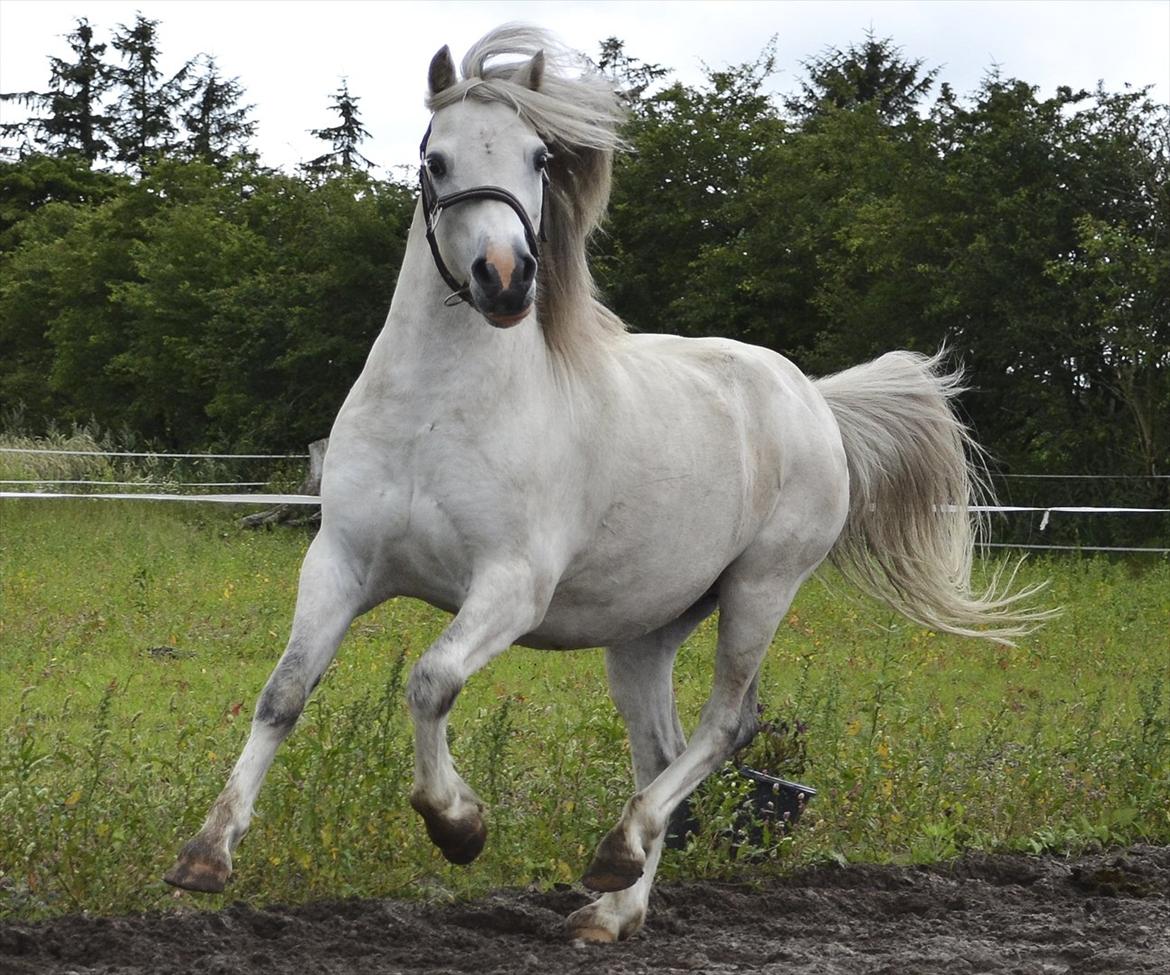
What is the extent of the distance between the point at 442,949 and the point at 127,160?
5204 centimetres

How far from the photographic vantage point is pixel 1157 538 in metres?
17.6

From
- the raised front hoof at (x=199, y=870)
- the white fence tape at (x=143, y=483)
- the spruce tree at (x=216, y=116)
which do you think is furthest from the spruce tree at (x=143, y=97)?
the raised front hoof at (x=199, y=870)

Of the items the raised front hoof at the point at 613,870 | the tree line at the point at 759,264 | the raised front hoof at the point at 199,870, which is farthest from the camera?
the tree line at the point at 759,264

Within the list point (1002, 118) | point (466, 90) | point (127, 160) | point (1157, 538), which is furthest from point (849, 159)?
point (127, 160)

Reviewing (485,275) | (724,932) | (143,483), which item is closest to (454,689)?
(485,275)

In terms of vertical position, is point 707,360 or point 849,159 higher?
point 849,159

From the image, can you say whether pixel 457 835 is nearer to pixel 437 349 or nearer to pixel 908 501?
pixel 437 349

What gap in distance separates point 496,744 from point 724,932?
111cm

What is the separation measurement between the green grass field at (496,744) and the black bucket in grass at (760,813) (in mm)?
100

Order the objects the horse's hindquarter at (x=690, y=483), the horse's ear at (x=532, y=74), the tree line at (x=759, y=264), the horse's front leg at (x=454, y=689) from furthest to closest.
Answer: the tree line at (x=759, y=264) < the horse's hindquarter at (x=690, y=483) < the horse's ear at (x=532, y=74) < the horse's front leg at (x=454, y=689)

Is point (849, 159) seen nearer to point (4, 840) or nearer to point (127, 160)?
point (4, 840)

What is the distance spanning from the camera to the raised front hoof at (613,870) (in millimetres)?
4270

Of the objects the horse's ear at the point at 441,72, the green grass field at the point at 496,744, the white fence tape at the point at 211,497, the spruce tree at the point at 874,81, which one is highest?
the spruce tree at the point at 874,81

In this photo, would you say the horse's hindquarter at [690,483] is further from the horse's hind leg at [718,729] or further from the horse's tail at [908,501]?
the horse's tail at [908,501]
